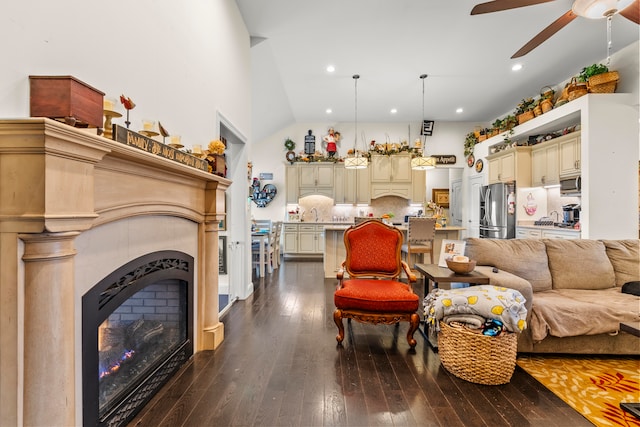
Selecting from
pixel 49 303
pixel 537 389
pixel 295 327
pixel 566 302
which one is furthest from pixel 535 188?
pixel 49 303

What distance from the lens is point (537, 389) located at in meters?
2.00

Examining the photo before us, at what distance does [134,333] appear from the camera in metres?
1.86

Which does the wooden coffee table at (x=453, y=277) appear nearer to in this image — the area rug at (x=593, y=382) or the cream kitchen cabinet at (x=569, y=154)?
the area rug at (x=593, y=382)

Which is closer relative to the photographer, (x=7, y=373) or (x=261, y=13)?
(x=7, y=373)

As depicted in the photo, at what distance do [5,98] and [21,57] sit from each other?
0.18m

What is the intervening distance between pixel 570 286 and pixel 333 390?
2.51 meters

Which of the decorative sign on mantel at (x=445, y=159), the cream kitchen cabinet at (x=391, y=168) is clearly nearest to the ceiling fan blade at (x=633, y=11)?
the cream kitchen cabinet at (x=391, y=168)

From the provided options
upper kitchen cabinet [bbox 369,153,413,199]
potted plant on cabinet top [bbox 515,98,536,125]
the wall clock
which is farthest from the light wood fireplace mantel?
the wall clock

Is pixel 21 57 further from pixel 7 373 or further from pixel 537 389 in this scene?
pixel 537 389

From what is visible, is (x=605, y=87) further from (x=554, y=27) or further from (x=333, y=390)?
(x=333, y=390)

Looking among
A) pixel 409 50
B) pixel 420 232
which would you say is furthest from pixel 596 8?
pixel 420 232

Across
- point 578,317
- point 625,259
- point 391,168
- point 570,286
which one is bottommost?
point 578,317

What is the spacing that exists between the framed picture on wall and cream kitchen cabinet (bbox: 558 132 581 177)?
390 cm

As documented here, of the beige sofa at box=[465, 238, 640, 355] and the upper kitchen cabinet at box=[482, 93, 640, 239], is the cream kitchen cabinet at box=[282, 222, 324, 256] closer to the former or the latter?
the beige sofa at box=[465, 238, 640, 355]
